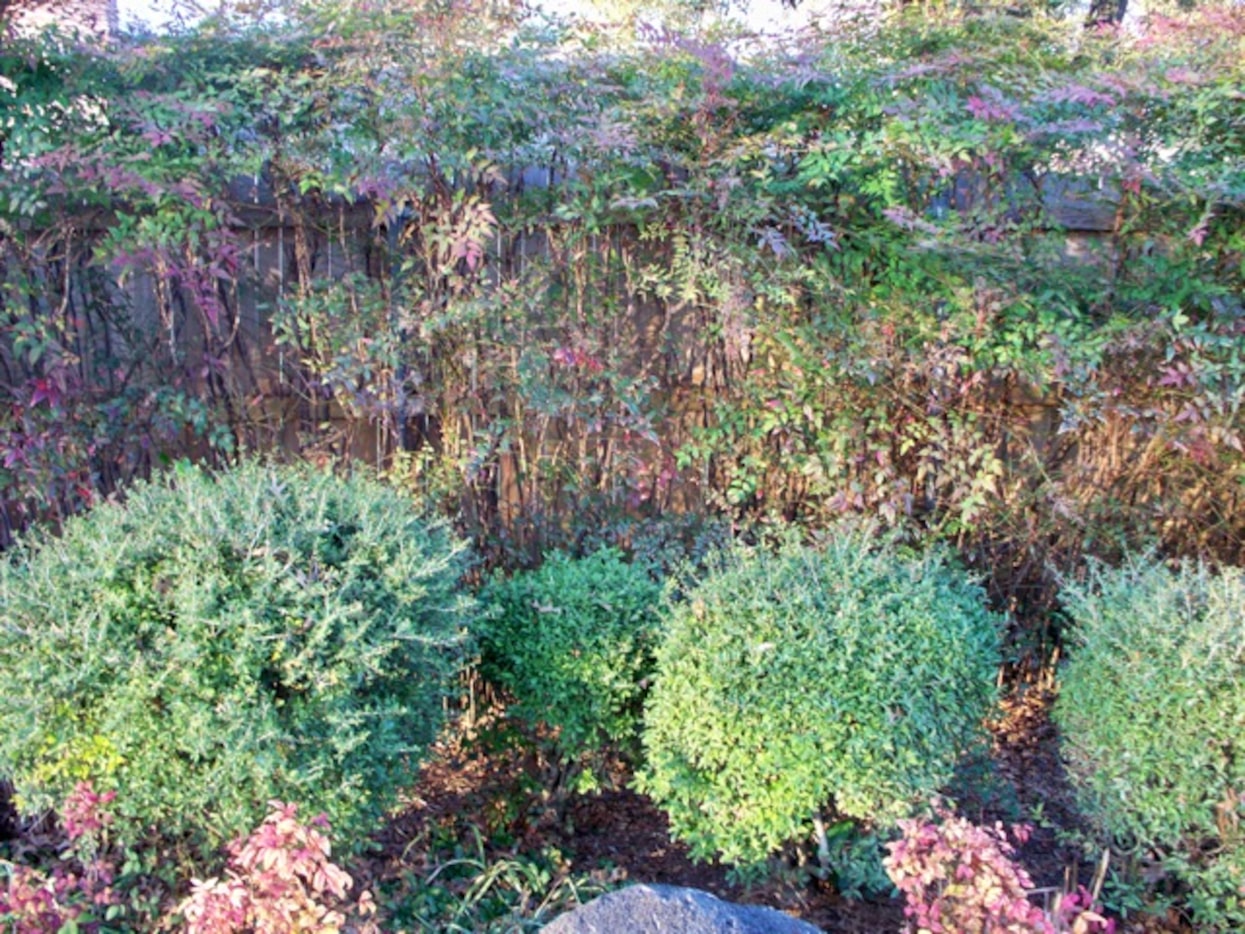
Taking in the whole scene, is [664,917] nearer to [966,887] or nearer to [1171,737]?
[966,887]

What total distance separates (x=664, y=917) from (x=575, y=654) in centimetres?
112

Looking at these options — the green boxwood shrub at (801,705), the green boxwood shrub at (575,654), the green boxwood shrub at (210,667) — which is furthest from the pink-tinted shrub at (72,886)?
the green boxwood shrub at (801,705)

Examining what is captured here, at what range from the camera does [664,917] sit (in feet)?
7.59

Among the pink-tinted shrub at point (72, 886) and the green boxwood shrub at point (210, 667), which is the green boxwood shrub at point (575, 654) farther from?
the pink-tinted shrub at point (72, 886)

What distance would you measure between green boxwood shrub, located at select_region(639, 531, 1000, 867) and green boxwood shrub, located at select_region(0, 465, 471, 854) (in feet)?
2.29

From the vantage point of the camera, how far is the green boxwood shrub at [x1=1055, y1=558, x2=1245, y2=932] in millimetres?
2988

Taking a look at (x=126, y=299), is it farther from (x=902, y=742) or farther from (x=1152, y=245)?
(x=1152, y=245)

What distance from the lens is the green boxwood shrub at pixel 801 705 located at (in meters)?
2.99

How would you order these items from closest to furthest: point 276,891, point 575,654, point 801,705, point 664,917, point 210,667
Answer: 1. point 664,917
2. point 276,891
3. point 210,667
4. point 801,705
5. point 575,654

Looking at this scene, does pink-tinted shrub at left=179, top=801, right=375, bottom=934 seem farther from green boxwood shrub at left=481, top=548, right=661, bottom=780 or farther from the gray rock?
green boxwood shrub at left=481, top=548, right=661, bottom=780

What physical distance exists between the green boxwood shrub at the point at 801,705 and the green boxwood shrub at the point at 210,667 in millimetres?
697

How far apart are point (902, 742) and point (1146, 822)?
75 cm

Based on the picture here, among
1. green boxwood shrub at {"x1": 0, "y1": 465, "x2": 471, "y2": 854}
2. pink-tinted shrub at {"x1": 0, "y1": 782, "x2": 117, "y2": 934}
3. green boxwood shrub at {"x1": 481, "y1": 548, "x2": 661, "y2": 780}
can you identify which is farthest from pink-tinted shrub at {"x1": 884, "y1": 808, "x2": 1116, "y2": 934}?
pink-tinted shrub at {"x1": 0, "y1": 782, "x2": 117, "y2": 934}

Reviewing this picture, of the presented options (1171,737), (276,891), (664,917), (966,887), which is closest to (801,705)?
(966,887)
